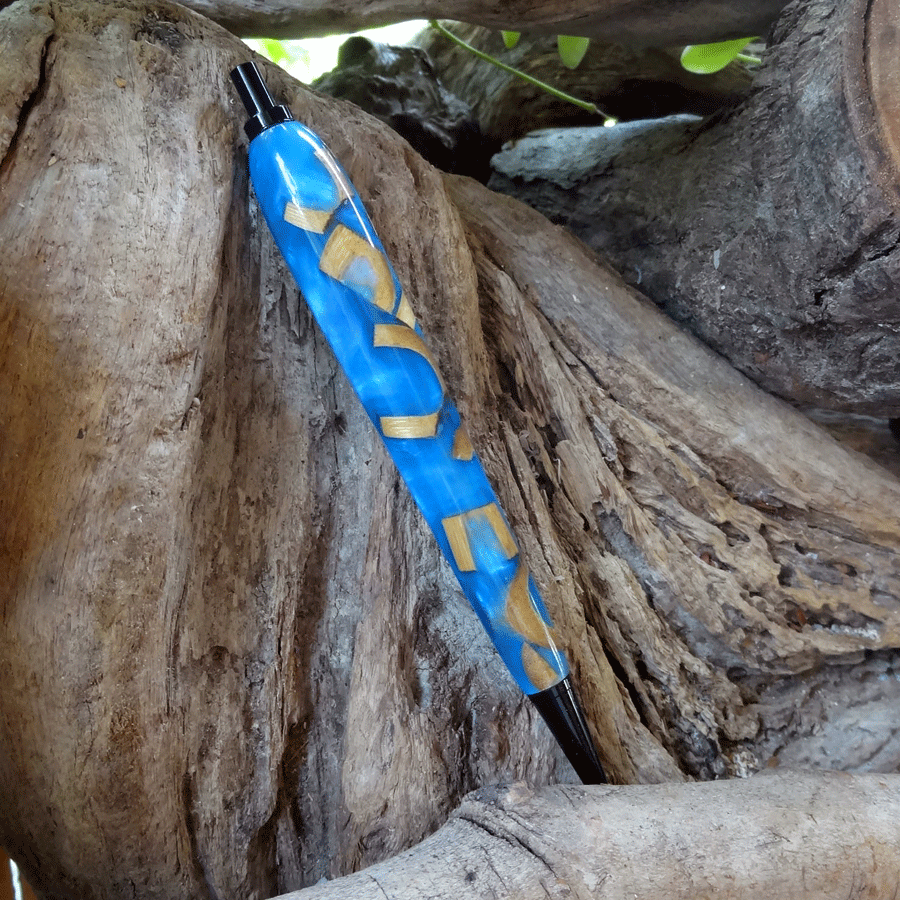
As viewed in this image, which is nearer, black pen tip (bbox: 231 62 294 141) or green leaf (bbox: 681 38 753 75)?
black pen tip (bbox: 231 62 294 141)

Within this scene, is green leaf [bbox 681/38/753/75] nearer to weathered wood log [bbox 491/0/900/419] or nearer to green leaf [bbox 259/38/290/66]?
weathered wood log [bbox 491/0/900/419]

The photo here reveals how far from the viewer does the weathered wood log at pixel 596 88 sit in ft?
4.70

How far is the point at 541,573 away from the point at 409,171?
54 cm

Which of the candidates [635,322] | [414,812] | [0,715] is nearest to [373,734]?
[414,812]

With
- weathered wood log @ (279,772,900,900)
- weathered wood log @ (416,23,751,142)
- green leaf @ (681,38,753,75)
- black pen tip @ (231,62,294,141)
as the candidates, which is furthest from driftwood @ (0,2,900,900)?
weathered wood log @ (416,23,751,142)

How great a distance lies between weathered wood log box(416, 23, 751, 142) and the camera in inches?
56.4

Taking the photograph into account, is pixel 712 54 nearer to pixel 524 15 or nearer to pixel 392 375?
pixel 524 15

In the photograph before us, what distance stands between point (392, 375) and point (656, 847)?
1.69ft

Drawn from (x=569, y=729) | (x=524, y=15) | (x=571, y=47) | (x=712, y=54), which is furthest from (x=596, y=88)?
(x=569, y=729)

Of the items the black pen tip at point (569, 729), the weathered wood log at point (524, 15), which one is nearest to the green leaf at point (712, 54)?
the weathered wood log at point (524, 15)

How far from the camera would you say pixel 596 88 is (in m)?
1.46

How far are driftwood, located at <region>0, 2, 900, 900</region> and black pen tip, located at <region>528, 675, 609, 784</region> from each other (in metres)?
0.04

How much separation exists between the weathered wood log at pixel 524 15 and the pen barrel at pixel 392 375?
0.34 meters

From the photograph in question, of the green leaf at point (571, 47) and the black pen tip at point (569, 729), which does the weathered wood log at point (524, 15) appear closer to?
the green leaf at point (571, 47)
